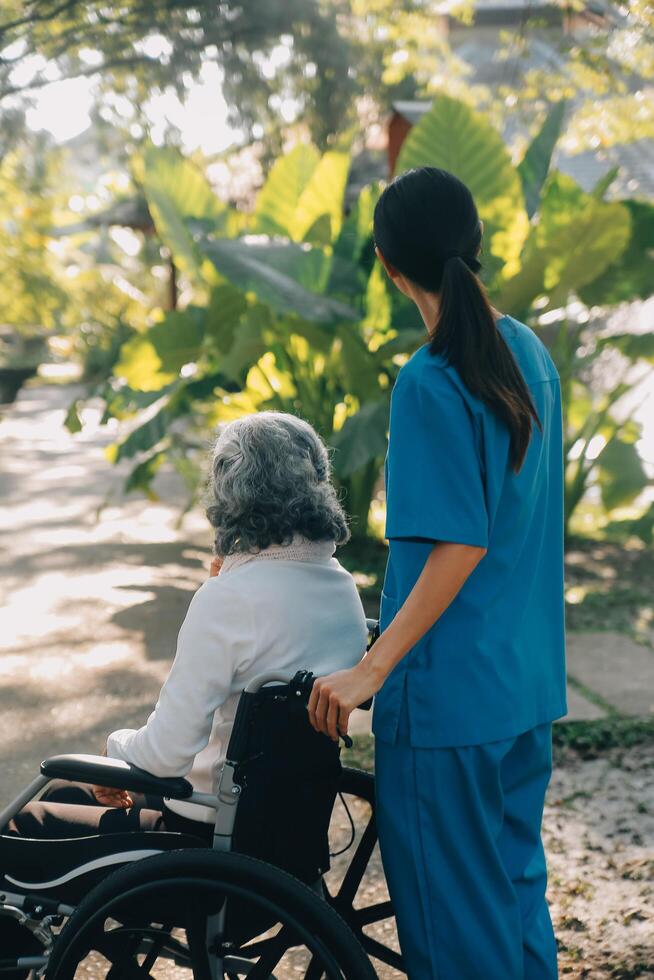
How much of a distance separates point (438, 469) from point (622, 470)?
4668 millimetres

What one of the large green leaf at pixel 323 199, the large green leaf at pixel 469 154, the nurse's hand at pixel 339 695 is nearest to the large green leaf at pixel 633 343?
the large green leaf at pixel 469 154

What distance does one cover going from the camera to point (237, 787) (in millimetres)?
1974

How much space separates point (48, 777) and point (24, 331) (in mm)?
24762

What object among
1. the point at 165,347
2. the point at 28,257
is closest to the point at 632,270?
the point at 165,347

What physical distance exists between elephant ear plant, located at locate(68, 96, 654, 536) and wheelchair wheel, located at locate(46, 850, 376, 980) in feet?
10.5

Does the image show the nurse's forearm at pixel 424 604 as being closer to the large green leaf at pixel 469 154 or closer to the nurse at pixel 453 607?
the nurse at pixel 453 607

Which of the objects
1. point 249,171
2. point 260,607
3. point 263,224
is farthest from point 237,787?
point 249,171

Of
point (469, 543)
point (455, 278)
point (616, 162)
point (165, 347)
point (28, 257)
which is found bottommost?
point (469, 543)

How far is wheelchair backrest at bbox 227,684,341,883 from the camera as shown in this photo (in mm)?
1981

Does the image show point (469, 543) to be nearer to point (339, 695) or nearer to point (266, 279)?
point (339, 695)

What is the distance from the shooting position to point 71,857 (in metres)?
2.12

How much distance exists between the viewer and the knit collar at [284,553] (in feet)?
6.96

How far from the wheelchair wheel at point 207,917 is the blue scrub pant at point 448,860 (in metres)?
0.17

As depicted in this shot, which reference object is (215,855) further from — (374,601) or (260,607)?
(374,601)
